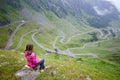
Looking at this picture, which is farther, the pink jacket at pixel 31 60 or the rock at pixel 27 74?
the pink jacket at pixel 31 60

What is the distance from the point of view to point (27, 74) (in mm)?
20688

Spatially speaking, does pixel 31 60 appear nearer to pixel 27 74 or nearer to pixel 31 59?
pixel 31 59

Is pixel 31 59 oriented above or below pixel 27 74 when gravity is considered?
above

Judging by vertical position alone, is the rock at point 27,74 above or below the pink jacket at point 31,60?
below

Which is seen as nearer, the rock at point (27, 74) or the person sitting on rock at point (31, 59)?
the rock at point (27, 74)

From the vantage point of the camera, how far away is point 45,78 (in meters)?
20.3

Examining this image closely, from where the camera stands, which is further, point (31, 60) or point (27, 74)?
point (31, 60)

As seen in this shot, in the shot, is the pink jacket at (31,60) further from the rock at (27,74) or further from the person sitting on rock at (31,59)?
the rock at (27,74)

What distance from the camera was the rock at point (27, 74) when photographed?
2042 cm

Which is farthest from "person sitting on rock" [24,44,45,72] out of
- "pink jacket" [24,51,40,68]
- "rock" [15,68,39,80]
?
"rock" [15,68,39,80]

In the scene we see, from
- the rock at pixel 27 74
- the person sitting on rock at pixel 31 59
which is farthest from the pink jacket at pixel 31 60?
the rock at pixel 27 74

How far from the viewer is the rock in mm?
20422

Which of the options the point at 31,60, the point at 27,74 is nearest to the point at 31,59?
the point at 31,60

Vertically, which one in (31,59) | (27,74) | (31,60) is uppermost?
(31,59)
